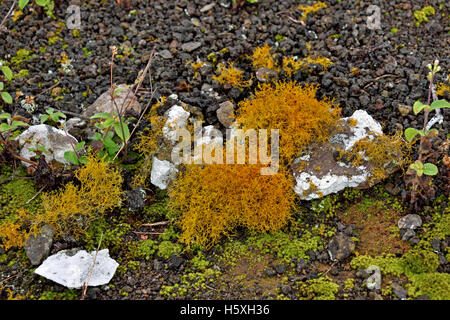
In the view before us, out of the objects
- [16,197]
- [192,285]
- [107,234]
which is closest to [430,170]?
[192,285]

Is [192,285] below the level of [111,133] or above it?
below

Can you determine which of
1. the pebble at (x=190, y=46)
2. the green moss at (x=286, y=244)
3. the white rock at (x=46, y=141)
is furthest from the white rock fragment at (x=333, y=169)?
the white rock at (x=46, y=141)

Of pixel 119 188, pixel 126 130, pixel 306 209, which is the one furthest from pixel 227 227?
pixel 126 130

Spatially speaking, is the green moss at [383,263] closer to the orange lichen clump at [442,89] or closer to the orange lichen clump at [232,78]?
the orange lichen clump at [442,89]

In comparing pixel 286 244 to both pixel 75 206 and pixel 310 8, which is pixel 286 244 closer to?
pixel 75 206

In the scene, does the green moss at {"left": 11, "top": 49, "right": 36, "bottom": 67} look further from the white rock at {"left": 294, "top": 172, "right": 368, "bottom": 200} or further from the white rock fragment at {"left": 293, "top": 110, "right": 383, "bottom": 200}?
the white rock at {"left": 294, "top": 172, "right": 368, "bottom": 200}

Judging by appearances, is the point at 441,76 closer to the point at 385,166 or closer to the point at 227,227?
the point at 385,166

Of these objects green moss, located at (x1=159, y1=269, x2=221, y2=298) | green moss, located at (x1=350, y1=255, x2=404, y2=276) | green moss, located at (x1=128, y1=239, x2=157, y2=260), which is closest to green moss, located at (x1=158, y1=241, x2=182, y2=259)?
green moss, located at (x1=128, y1=239, x2=157, y2=260)
